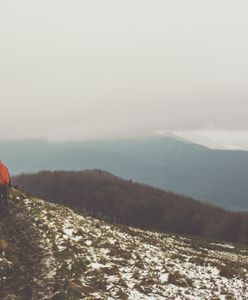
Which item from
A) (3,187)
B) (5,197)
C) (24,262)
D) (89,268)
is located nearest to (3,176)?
(3,187)

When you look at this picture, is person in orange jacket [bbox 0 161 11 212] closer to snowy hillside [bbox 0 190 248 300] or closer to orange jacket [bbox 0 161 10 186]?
orange jacket [bbox 0 161 10 186]

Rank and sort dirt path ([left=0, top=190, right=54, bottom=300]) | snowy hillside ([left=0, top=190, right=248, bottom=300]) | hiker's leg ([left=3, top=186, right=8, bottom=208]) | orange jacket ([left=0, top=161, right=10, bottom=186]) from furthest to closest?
hiker's leg ([left=3, top=186, right=8, bottom=208])
orange jacket ([left=0, top=161, right=10, bottom=186])
snowy hillside ([left=0, top=190, right=248, bottom=300])
dirt path ([left=0, top=190, right=54, bottom=300])

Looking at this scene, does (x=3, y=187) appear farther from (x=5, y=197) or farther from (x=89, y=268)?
(x=89, y=268)

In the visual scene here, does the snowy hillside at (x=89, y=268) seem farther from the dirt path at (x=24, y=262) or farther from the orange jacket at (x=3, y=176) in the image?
the orange jacket at (x=3, y=176)

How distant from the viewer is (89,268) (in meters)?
22.9

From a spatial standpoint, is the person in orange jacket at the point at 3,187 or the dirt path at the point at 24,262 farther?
the person in orange jacket at the point at 3,187

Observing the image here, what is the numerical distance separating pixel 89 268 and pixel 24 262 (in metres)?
3.81

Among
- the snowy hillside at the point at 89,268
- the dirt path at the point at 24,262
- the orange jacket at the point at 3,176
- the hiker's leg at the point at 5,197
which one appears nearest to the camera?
the dirt path at the point at 24,262

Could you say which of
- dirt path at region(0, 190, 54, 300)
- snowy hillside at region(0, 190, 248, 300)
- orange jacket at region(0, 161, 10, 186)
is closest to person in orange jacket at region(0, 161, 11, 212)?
orange jacket at region(0, 161, 10, 186)

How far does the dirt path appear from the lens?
1878 centimetres

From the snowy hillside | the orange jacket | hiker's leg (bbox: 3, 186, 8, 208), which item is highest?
the orange jacket

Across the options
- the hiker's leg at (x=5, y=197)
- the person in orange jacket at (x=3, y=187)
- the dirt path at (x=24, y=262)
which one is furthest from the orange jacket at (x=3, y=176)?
the dirt path at (x=24, y=262)

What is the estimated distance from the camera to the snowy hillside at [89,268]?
1984 centimetres

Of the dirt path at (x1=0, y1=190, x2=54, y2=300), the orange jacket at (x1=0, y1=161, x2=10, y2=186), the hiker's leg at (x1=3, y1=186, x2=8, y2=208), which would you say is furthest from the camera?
the hiker's leg at (x1=3, y1=186, x2=8, y2=208)
